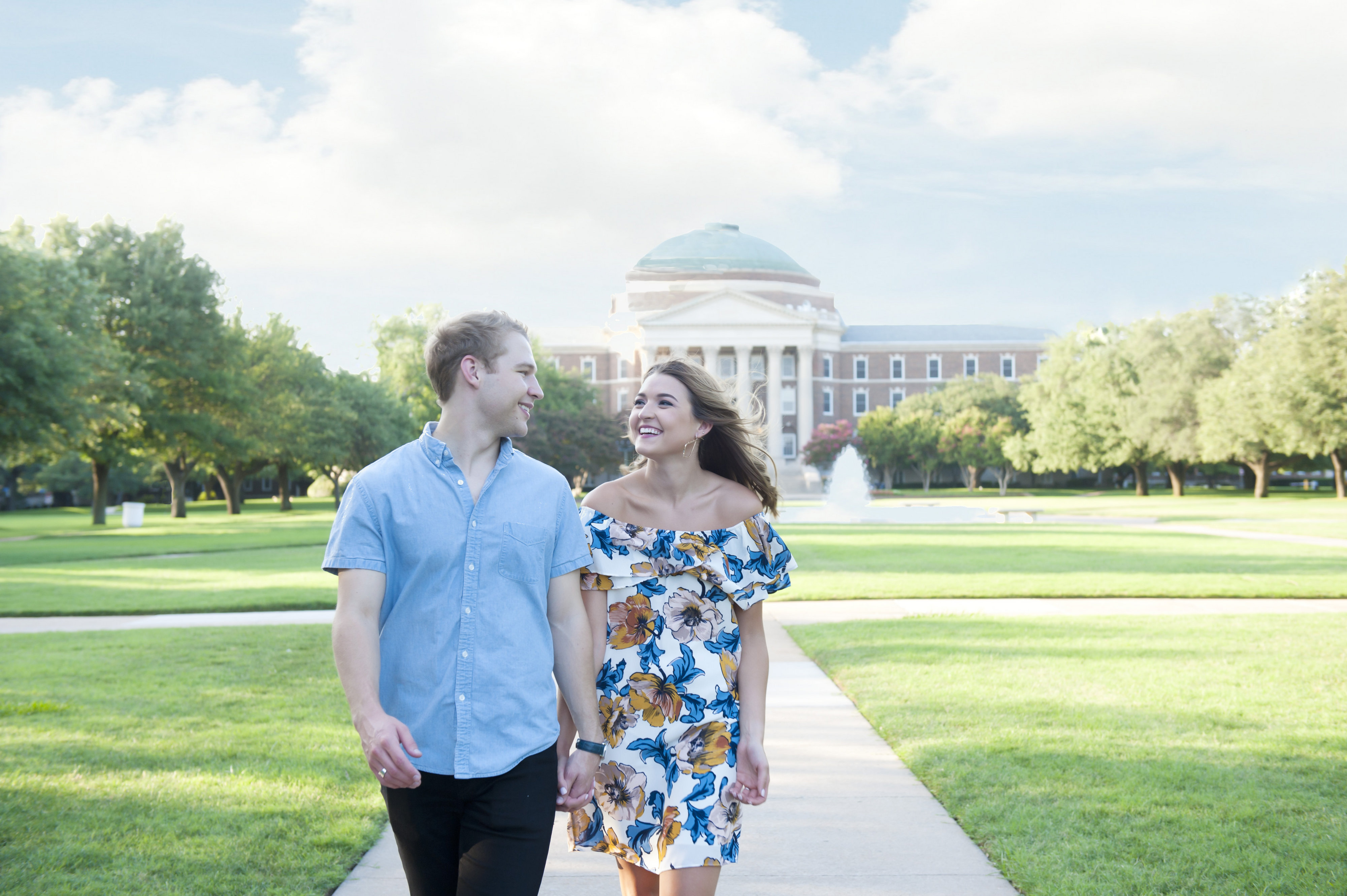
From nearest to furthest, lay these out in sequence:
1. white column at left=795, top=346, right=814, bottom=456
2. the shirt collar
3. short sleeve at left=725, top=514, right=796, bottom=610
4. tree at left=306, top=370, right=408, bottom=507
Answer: the shirt collar, short sleeve at left=725, top=514, right=796, bottom=610, tree at left=306, top=370, right=408, bottom=507, white column at left=795, top=346, right=814, bottom=456

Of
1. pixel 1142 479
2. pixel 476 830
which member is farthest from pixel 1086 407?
pixel 476 830

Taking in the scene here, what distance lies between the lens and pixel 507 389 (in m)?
2.82

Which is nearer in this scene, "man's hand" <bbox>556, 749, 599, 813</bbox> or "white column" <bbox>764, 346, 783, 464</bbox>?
"man's hand" <bbox>556, 749, 599, 813</bbox>

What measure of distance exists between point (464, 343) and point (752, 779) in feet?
4.89

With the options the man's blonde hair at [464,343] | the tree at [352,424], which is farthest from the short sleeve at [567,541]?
the tree at [352,424]

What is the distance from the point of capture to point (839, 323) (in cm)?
10150

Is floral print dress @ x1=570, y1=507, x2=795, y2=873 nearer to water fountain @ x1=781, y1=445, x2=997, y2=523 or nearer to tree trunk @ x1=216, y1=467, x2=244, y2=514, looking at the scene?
water fountain @ x1=781, y1=445, x2=997, y2=523

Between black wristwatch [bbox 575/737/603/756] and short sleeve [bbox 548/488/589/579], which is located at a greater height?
short sleeve [bbox 548/488/589/579]

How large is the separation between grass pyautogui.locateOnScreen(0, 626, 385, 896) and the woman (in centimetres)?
208

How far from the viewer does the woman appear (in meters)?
3.16

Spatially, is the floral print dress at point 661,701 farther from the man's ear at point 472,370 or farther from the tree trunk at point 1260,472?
the tree trunk at point 1260,472

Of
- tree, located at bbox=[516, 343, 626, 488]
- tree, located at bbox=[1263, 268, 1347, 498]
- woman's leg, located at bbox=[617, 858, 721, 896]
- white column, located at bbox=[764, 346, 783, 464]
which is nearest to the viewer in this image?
woman's leg, located at bbox=[617, 858, 721, 896]

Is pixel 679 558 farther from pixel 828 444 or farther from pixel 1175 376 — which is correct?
pixel 828 444

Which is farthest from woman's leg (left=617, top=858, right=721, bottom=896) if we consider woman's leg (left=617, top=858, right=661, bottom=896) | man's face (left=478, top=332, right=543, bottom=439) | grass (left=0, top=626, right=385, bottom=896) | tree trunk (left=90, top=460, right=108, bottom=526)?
tree trunk (left=90, top=460, right=108, bottom=526)
